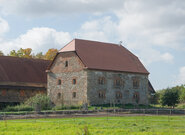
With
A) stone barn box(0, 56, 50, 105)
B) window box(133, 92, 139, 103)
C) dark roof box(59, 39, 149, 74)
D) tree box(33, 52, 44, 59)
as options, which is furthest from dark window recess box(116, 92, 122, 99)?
tree box(33, 52, 44, 59)

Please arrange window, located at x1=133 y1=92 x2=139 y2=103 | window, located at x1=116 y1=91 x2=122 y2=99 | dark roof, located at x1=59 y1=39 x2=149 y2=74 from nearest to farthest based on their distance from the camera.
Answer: dark roof, located at x1=59 y1=39 x2=149 y2=74, window, located at x1=116 y1=91 x2=122 y2=99, window, located at x1=133 y1=92 x2=139 y2=103

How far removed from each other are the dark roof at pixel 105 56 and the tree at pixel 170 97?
651 cm

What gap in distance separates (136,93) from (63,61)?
43.5ft

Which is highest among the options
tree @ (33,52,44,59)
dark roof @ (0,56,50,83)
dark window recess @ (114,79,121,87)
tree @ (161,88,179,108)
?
tree @ (33,52,44,59)

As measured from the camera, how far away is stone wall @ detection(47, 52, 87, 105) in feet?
201

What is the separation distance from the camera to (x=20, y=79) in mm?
66500

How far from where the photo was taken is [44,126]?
33094 mm

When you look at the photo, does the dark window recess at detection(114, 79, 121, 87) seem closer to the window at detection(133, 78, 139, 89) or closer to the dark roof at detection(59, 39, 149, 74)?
the dark roof at detection(59, 39, 149, 74)

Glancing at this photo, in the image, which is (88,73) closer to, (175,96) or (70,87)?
(70,87)

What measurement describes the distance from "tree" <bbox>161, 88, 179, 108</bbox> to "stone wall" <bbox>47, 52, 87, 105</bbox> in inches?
503

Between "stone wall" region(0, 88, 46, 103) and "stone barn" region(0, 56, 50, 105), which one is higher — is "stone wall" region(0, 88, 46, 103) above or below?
below

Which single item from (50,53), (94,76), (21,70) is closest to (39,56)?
(50,53)

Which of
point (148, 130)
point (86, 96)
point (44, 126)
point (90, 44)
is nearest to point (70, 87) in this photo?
point (86, 96)

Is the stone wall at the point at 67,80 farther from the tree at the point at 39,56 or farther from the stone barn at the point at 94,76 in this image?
the tree at the point at 39,56
